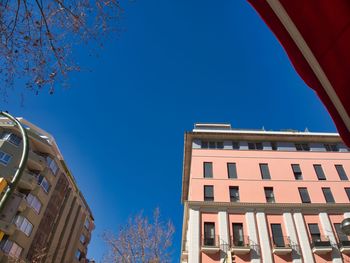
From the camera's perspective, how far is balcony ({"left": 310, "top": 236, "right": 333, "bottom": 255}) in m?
20.6

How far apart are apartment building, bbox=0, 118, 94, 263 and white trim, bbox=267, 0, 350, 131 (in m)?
24.1

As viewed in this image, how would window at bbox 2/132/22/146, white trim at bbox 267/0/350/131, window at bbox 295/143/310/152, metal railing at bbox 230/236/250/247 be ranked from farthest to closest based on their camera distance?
window at bbox 2/132/22/146, window at bbox 295/143/310/152, metal railing at bbox 230/236/250/247, white trim at bbox 267/0/350/131

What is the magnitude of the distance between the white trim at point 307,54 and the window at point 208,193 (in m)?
23.0

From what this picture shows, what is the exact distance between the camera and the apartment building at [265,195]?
2077 centimetres

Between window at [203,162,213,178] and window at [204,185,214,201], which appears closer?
window at [204,185,214,201]

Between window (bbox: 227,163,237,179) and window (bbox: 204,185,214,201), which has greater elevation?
window (bbox: 227,163,237,179)

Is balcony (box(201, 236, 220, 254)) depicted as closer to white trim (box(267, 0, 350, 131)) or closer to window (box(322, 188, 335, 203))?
window (box(322, 188, 335, 203))

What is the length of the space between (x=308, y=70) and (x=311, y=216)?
82.1 feet

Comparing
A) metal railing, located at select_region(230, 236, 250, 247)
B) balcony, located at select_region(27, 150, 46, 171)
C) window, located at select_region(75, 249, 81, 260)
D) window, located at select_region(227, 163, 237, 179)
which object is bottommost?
metal railing, located at select_region(230, 236, 250, 247)

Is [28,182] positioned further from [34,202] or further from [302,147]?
[302,147]

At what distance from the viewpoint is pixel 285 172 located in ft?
85.3

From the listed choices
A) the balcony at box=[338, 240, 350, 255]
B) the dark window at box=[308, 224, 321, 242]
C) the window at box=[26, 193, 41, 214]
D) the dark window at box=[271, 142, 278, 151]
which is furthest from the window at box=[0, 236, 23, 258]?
the balcony at box=[338, 240, 350, 255]

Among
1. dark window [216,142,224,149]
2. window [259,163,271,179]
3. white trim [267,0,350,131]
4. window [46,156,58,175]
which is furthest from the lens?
window [46,156,58,175]

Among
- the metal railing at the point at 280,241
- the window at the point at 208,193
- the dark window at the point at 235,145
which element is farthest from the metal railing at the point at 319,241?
the dark window at the point at 235,145
